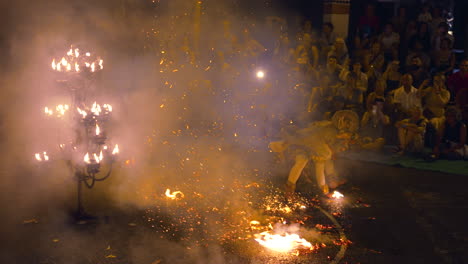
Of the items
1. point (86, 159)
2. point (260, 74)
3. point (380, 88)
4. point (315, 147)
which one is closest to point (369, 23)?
point (380, 88)

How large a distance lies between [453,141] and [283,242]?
662 centimetres

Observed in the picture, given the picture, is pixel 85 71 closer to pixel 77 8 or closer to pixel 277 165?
pixel 77 8

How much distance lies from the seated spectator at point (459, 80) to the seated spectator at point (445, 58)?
905 millimetres

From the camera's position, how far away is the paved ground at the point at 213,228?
5707mm

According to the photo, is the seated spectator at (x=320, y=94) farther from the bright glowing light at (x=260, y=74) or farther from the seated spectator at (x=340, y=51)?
the bright glowing light at (x=260, y=74)

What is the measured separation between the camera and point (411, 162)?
35.0ft

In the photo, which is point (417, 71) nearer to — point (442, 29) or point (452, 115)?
point (442, 29)

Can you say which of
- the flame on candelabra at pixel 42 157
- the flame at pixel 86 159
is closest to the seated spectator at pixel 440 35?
the flame at pixel 86 159

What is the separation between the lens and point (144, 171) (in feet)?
29.1

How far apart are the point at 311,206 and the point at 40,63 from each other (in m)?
6.28

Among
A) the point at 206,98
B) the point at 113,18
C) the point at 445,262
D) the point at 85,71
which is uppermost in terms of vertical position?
the point at 113,18

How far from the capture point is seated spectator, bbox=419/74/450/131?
11.3m

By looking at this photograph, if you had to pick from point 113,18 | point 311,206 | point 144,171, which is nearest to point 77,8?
point 113,18

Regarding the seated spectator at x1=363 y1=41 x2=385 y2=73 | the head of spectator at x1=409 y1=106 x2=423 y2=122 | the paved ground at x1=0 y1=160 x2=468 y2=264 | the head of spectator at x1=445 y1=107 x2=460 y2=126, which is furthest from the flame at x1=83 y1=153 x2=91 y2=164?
the seated spectator at x1=363 y1=41 x2=385 y2=73
